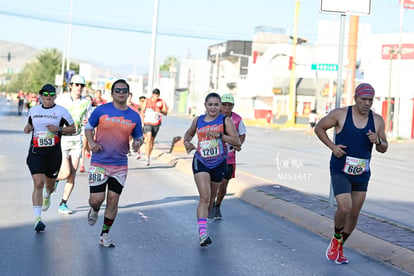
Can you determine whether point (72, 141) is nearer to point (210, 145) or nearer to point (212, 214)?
point (212, 214)

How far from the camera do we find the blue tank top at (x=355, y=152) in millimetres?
7430

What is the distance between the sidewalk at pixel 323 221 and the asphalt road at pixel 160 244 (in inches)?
5.9

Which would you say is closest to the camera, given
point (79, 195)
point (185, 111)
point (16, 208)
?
point (16, 208)

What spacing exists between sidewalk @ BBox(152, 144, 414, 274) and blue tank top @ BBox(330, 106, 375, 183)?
0.98 metres

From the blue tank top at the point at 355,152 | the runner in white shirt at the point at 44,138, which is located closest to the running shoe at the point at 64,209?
the runner in white shirt at the point at 44,138

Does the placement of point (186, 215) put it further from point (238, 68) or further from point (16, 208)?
point (238, 68)

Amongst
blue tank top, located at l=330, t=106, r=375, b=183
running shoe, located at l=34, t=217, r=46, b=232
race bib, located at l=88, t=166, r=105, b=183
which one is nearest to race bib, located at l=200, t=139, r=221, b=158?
race bib, located at l=88, t=166, r=105, b=183

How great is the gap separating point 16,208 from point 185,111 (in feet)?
376

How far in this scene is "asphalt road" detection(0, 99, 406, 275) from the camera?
6988 mm

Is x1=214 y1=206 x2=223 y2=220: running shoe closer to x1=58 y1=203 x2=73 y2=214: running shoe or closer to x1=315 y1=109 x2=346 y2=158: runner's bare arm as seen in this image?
x1=58 y1=203 x2=73 y2=214: running shoe

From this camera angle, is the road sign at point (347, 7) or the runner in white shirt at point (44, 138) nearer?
the runner in white shirt at point (44, 138)

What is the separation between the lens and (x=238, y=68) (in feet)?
333

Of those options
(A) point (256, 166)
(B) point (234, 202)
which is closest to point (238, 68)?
(A) point (256, 166)

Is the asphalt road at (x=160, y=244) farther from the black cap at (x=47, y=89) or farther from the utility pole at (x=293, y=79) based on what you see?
the utility pole at (x=293, y=79)
